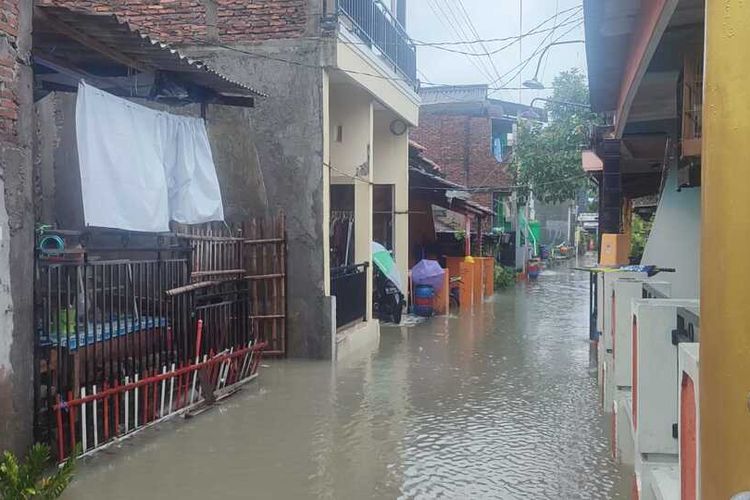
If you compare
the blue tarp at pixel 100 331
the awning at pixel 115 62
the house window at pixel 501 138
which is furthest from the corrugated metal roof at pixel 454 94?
the blue tarp at pixel 100 331

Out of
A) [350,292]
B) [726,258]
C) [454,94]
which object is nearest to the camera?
[726,258]

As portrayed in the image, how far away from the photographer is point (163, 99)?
23.7ft

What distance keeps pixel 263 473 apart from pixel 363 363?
4.74 metres

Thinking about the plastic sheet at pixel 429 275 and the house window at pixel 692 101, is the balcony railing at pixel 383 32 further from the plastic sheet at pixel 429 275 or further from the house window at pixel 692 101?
the house window at pixel 692 101

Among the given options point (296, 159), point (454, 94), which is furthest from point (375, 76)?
point (454, 94)

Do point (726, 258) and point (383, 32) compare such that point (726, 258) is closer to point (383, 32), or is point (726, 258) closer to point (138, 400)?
point (138, 400)

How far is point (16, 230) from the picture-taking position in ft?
16.3

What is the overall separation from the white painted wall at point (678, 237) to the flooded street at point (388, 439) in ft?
5.63

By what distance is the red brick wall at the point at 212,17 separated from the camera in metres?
9.89

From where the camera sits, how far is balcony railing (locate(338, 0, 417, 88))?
10.8 metres

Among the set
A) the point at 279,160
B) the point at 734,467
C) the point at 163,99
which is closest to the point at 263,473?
the point at 163,99

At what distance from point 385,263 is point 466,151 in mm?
17311

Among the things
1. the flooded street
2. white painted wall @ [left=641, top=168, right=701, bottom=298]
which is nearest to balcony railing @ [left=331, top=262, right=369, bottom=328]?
the flooded street

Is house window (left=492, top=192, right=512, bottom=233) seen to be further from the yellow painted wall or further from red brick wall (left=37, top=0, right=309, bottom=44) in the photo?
red brick wall (left=37, top=0, right=309, bottom=44)
